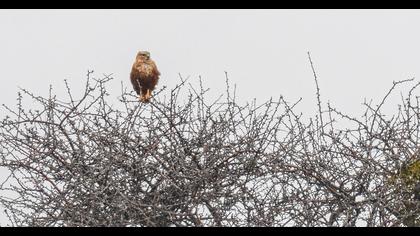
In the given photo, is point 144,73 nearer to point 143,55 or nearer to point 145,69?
point 145,69

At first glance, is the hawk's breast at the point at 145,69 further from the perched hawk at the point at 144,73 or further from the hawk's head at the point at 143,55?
the hawk's head at the point at 143,55

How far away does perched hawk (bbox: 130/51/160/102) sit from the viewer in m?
9.73

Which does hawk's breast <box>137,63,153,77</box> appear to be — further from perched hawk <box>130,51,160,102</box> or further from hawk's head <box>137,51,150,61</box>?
hawk's head <box>137,51,150,61</box>

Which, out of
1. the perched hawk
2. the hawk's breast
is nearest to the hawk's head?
the perched hawk

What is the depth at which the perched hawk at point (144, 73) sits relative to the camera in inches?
383

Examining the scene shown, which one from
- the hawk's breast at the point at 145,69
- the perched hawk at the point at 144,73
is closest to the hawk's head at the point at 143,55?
the perched hawk at the point at 144,73

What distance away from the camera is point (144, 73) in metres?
9.84

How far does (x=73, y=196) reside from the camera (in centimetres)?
560

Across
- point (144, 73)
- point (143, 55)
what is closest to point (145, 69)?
point (144, 73)

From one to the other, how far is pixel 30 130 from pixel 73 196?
25.0 inches

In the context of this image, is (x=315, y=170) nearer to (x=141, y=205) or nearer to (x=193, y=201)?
(x=193, y=201)

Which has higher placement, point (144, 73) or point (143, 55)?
point (143, 55)
